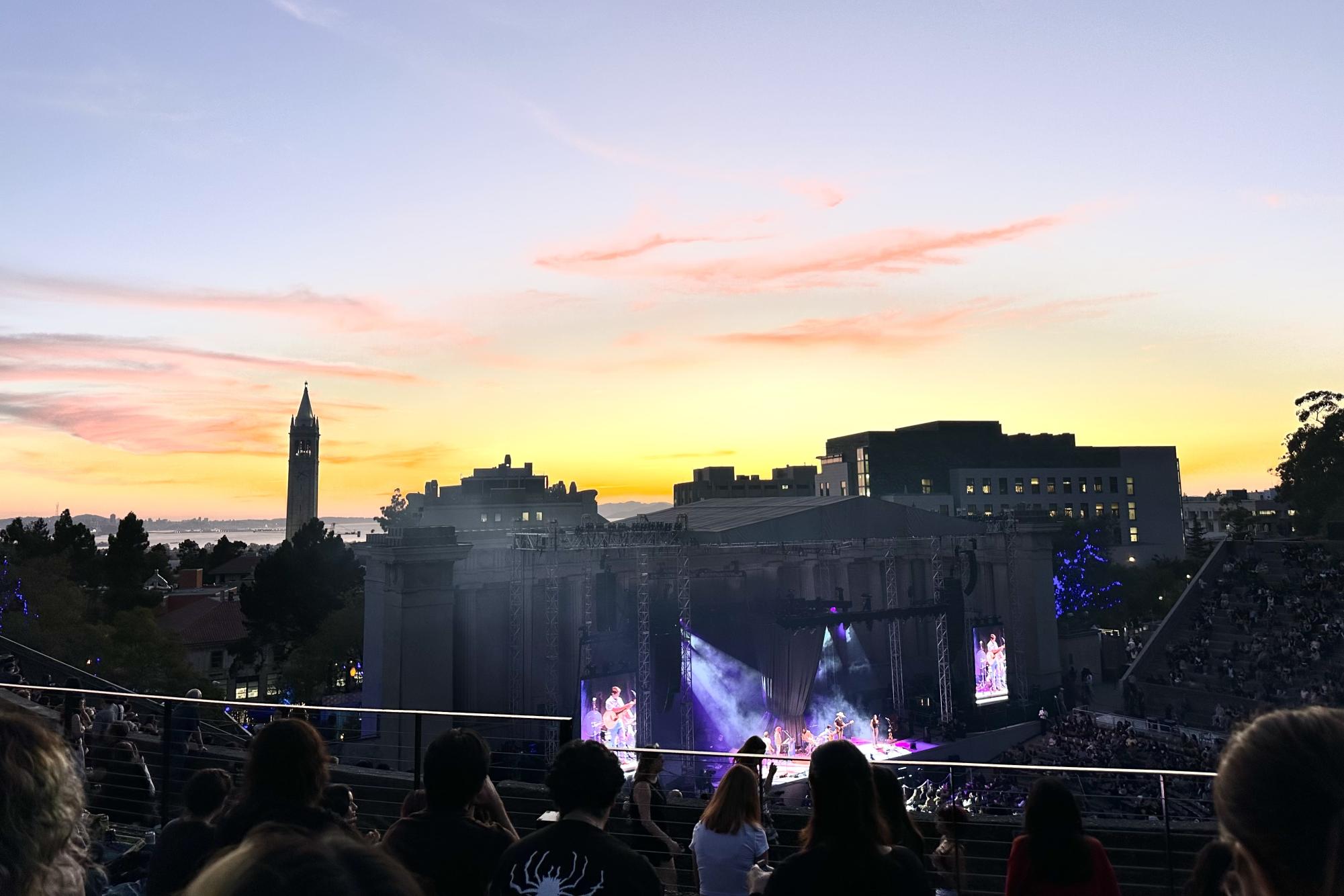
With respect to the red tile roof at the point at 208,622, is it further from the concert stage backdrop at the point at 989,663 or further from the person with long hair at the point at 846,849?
the person with long hair at the point at 846,849

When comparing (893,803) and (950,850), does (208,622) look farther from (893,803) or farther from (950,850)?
(893,803)

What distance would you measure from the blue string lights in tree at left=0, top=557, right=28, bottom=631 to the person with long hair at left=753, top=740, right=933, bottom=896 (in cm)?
3332

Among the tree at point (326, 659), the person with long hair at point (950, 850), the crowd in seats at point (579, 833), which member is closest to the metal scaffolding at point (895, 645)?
the tree at point (326, 659)

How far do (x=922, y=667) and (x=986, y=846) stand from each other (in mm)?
28987

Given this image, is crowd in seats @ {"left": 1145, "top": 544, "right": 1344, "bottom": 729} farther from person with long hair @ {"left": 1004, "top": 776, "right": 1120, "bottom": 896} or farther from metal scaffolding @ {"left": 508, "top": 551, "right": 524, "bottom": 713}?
person with long hair @ {"left": 1004, "top": 776, "right": 1120, "bottom": 896}

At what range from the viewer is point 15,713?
1517 millimetres

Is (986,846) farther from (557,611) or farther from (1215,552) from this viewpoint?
(1215,552)

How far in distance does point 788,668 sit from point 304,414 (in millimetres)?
96662

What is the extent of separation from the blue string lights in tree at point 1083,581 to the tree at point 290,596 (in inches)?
1524

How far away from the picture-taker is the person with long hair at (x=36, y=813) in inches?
53.7

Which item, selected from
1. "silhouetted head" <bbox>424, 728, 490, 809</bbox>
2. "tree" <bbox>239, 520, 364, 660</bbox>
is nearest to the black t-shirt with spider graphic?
"silhouetted head" <bbox>424, 728, 490, 809</bbox>

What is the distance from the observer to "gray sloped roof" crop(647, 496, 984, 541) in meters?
31.6

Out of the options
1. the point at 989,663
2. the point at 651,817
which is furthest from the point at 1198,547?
the point at 651,817

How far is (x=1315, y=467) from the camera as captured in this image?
54.1 m
